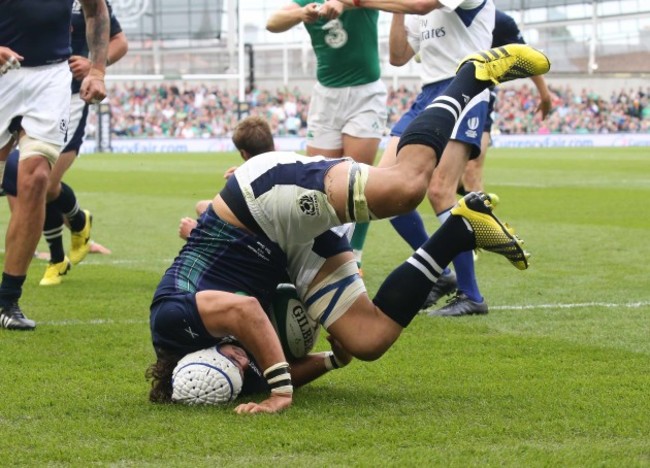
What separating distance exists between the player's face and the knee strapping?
0.71 meters

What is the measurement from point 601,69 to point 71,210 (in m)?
54.0

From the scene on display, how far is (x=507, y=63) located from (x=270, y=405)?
6.59ft

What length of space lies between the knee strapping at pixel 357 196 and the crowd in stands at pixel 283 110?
4018 cm

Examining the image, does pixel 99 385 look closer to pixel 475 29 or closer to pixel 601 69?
pixel 475 29

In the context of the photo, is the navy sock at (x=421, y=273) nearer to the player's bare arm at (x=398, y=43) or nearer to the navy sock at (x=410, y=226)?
the navy sock at (x=410, y=226)

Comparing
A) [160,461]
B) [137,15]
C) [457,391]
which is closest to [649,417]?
[457,391]

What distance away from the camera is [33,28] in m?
6.58

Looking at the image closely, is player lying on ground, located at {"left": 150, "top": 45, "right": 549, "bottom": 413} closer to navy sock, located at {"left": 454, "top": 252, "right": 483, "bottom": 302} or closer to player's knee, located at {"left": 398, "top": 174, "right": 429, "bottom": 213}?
player's knee, located at {"left": 398, "top": 174, "right": 429, "bottom": 213}

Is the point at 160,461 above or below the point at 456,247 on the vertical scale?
below

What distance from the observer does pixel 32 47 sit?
660cm

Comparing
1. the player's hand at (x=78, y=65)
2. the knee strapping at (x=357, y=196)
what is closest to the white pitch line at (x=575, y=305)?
the knee strapping at (x=357, y=196)

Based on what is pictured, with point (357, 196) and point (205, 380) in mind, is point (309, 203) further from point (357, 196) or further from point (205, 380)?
point (205, 380)

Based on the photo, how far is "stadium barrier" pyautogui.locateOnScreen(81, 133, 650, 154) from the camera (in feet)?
127

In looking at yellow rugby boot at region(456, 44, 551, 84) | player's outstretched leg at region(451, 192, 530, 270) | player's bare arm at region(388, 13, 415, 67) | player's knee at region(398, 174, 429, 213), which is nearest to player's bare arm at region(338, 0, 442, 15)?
player's bare arm at region(388, 13, 415, 67)
